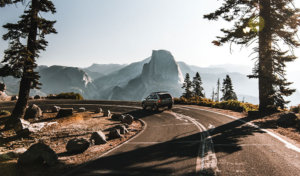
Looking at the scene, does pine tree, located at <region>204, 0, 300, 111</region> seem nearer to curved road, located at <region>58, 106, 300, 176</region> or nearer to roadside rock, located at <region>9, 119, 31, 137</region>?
curved road, located at <region>58, 106, 300, 176</region>

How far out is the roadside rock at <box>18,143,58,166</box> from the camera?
5992 millimetres

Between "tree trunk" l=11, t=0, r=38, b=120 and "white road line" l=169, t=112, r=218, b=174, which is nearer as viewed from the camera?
"white road line" l=169, t=112, r=218, b=174

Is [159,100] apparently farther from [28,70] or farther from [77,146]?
[77,146]

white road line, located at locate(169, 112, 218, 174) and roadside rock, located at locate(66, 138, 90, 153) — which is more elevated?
white road line, located at locate(169, 112, 218, 174)

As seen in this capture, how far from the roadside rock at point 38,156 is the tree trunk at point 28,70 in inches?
342

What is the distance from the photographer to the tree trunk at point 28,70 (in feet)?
42.9

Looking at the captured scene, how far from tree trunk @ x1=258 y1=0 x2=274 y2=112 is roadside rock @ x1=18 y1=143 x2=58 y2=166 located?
15079 millimetres

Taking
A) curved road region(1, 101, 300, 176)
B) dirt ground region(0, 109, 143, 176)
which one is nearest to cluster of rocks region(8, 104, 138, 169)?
dirt ground region(0, 109, 143, 176)

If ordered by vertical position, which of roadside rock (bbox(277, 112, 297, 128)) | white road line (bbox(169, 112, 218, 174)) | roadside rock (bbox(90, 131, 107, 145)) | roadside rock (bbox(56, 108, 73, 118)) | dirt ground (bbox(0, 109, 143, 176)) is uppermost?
roadside rock (bbox(277, 112, 297, 128))

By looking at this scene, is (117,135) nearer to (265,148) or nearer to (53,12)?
(265,148)

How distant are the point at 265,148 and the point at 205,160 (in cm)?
270

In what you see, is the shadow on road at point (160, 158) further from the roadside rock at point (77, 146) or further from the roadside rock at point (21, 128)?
the roadside rock at point (21, 128)

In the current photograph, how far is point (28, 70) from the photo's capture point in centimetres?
1291

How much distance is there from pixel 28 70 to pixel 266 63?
17929 mm
